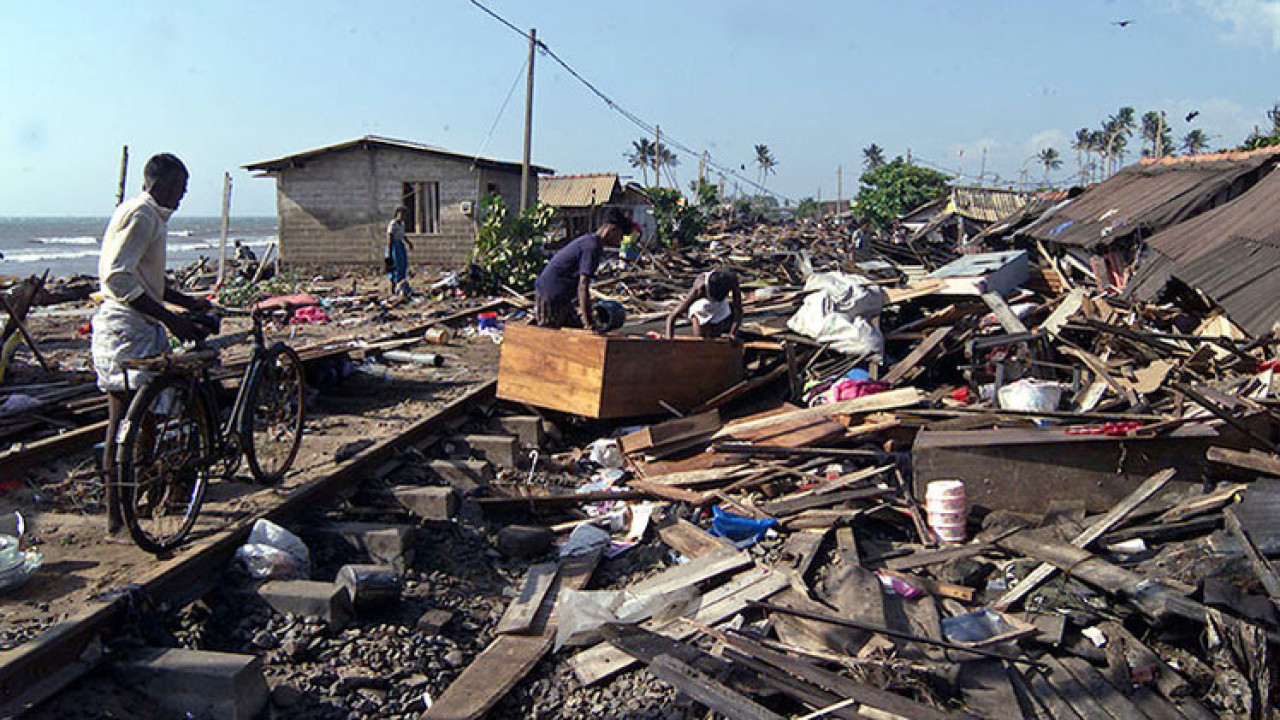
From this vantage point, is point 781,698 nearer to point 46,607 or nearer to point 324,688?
point 324,688

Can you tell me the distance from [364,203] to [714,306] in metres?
18.9

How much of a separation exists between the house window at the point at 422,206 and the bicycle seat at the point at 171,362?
20.6 metres

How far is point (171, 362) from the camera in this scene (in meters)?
4.36

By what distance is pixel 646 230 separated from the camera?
42438 mm

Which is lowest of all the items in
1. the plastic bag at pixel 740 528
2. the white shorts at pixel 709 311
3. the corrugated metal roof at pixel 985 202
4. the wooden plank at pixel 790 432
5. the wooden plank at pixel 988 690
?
the wooden plank at pixel 988 690

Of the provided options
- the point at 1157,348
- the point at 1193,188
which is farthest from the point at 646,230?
the point at 1157,348

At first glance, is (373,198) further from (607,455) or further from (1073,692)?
(1073,692)

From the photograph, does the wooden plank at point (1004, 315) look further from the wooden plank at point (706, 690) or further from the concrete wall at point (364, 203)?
the concrete wall at point (364, 203)

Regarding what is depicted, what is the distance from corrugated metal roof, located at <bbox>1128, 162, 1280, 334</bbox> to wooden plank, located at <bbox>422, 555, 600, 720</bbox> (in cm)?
691

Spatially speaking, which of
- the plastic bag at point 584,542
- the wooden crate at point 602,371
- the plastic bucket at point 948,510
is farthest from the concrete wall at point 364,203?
the plastic bucket at point 948,510

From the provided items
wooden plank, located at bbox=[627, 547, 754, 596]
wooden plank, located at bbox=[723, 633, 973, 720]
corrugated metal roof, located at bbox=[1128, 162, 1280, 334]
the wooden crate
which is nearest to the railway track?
the wooden crate

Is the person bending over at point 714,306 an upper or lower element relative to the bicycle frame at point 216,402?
upper

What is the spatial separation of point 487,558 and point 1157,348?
6509 millimetres

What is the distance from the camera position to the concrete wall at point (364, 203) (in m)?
24.2
